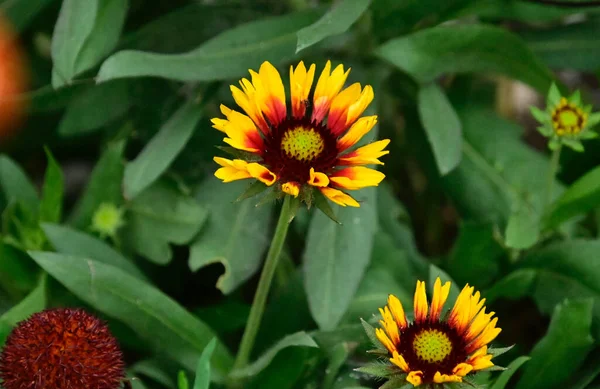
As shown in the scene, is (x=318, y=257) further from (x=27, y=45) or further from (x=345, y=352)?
(x=27, y=45)

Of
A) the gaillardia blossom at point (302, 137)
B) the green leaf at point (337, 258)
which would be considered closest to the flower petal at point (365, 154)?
the gaillardia blossom at point (302, 137)

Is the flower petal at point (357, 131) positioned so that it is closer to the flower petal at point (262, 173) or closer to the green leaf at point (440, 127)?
the flower petal at point (262, 173)

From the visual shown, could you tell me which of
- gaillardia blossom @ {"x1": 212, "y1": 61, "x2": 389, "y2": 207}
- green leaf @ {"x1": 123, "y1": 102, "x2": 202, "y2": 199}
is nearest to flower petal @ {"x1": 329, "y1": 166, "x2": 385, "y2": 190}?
gaillardia blossom @ {"x1": 212, "y1": 61, "x2": 389, "y2": 207}

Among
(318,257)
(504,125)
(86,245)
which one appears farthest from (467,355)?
(504,125)

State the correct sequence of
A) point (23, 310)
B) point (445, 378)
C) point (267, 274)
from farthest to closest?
point (23, 310) → point (267, 274) → point (445, 378)

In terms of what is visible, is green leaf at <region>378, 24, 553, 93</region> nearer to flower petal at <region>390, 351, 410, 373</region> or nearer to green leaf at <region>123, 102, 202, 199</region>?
green leaf at <region>123, 102, 202, 199</region>

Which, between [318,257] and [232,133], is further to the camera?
[318,257]

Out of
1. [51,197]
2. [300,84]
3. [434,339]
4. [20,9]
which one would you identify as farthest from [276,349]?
[20,9]

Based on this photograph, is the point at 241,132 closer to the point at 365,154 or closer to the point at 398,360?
the point at 365,154
